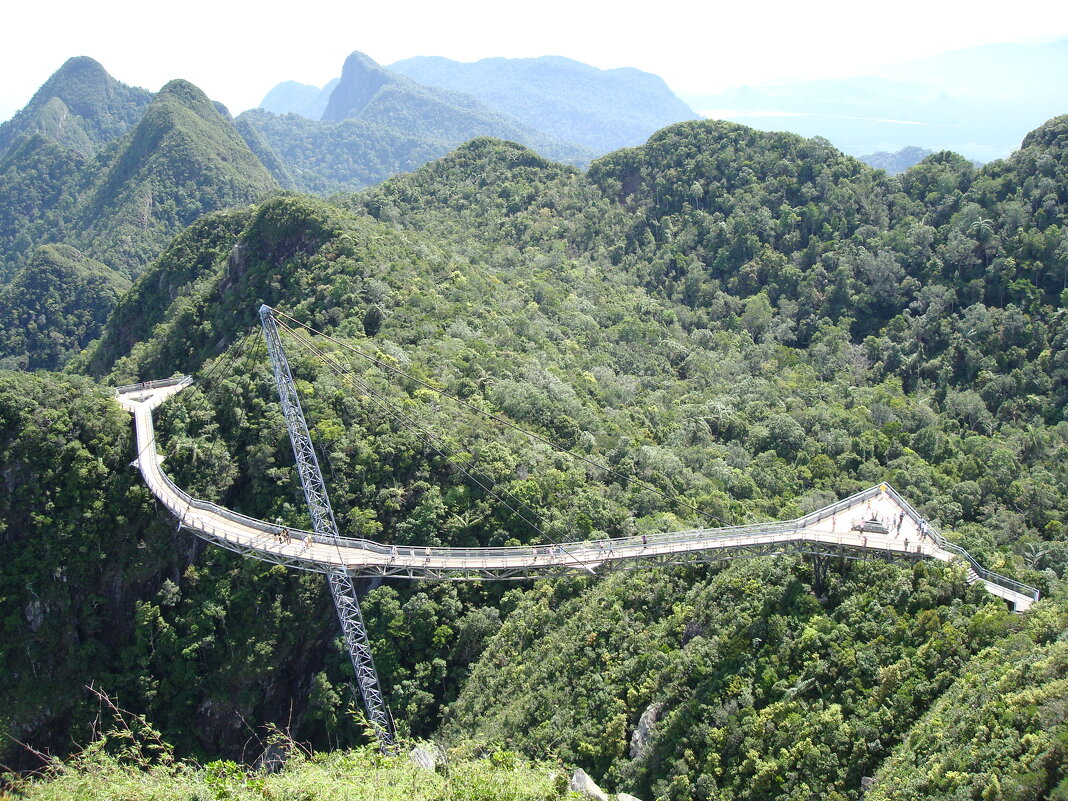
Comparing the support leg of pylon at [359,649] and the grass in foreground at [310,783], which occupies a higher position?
the grass in foreground at [310,783]

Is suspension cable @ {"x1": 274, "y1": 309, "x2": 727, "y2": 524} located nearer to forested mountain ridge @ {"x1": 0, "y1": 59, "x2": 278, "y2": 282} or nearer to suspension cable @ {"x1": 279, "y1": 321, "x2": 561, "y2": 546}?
suspension cable @ {"x1": 279, "y1": 321, "x2": 561, "y2": 546}

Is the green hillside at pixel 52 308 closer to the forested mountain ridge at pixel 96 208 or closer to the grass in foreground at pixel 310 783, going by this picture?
the forested mountain ridge at pixel 96 208

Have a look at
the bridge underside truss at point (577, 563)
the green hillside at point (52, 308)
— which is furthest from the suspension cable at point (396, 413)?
the green hillside at point (52, 308)

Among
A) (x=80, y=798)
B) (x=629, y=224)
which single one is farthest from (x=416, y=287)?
(x=80, y=798)

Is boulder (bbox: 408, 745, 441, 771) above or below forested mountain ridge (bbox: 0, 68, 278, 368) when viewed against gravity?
below

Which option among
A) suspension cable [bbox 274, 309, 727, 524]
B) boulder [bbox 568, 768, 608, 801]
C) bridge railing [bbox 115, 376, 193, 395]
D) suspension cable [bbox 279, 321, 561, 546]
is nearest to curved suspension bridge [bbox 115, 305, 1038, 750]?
suspension cable [bbox 279, 321, 561, 546]

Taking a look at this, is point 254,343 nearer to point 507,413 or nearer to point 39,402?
point 39,402
